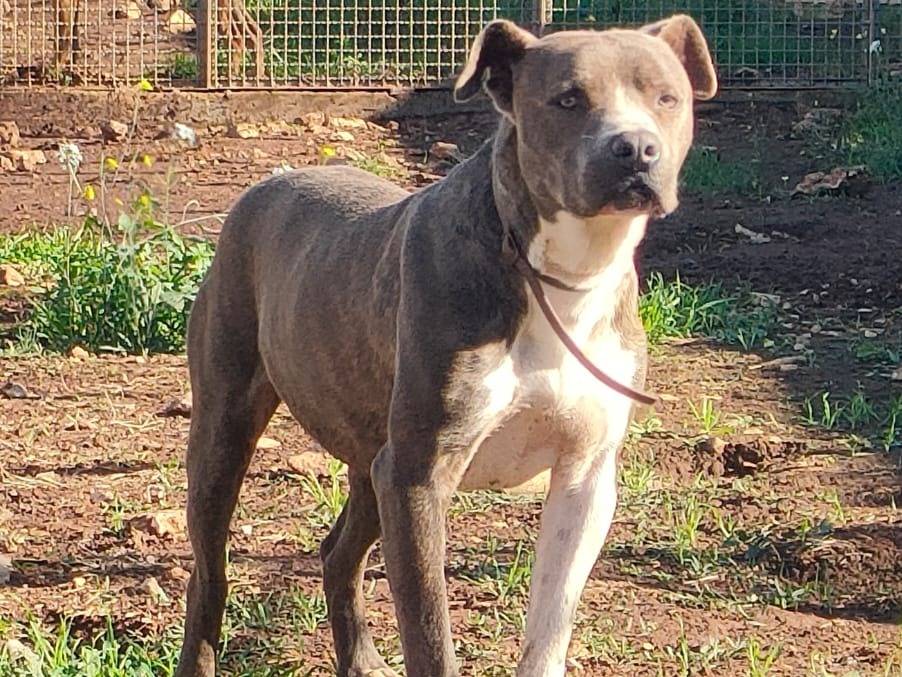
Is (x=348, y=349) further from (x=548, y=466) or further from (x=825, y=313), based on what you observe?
(x=825, y=313)

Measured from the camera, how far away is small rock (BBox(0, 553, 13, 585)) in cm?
531

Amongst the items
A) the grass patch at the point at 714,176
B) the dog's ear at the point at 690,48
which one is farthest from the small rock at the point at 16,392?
the grass patch at the point at 714,176

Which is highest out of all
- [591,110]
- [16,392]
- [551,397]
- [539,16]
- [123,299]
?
[591,110]

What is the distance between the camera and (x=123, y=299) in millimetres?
7910

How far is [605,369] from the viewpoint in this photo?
4168 millimetres

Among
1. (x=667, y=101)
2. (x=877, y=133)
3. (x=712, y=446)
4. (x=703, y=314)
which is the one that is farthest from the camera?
(x=877, y=133)

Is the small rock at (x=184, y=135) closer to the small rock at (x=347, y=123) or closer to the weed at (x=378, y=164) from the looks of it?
the weed at (x=378, y=164)

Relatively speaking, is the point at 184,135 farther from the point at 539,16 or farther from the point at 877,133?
the point at 877,133

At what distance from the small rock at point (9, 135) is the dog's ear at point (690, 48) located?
813cm

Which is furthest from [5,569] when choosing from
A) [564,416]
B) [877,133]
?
[877,133]

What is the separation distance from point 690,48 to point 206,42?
887cm

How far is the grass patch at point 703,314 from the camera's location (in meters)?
7.96

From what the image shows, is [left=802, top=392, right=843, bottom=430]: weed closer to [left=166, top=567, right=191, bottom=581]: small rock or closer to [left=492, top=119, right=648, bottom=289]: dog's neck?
[left=166, top=567, right=191, bottom=581]: small rock

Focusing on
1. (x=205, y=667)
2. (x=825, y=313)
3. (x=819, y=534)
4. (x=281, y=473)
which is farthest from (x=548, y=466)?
(x=825, y=313)
